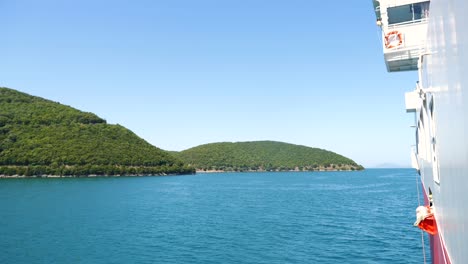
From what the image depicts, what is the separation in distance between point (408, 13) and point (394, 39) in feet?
5.88

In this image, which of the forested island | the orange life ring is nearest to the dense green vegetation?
the forested island

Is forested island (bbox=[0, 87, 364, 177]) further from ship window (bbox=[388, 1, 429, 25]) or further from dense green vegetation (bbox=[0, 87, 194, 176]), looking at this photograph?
ship window (bbox=[388, 1, 429, 25])

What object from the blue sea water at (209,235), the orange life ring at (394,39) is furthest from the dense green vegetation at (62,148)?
the orange life ring at (394,39)

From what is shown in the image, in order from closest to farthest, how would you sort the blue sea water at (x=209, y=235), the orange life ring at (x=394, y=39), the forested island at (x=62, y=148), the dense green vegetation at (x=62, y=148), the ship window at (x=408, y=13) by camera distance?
the ship window at (x=408, y=13) < the orange life ring at (x=394, y=39) < the blue sea water at (x=209, y=235) < the forested island at (x=62, y=148) < the dense green vegetation at (x=62, y=148)

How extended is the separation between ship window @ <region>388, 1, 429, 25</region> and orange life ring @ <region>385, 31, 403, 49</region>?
3.22 feet

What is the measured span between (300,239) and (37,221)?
33949mm

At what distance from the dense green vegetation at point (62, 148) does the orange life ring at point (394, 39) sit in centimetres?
15458

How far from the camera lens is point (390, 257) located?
26328 millimetres

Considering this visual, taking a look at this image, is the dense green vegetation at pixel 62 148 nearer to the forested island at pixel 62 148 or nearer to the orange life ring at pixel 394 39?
the forested island at pixel 62 148

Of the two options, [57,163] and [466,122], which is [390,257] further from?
[57,163]

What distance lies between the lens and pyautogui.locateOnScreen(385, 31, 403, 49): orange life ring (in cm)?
1775

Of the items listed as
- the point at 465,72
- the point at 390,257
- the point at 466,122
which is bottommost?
the point at 390,257

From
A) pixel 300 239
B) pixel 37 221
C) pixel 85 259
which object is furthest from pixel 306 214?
pixel 37 221

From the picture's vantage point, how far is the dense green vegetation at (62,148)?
478 ft
